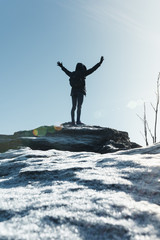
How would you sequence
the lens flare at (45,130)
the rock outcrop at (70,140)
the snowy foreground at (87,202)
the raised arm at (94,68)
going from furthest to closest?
the raised arm at (94,68) < the lens flare at (45,130) < the rock outcrop at (70,140) < the snowy foreground at (87,202)

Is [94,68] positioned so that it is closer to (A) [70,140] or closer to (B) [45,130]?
(B) [45,130]

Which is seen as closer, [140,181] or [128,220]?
[128,220]

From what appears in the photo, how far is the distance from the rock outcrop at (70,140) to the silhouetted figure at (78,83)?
1.81 meters

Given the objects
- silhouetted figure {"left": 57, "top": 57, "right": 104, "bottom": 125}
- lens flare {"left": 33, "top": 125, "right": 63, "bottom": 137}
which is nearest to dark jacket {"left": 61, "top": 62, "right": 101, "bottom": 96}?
silhouetted figure {"left": 57, "top": 57, "right": 104, "bottom": 125}

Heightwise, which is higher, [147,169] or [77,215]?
[147,169]

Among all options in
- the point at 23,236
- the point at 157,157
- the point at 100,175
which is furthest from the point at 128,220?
the point at 157,157

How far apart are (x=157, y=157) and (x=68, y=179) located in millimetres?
1050

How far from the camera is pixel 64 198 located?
171 centimetres

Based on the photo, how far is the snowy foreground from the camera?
126 centimetres

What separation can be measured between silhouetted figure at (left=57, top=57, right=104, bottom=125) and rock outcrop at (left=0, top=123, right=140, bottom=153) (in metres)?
1.81

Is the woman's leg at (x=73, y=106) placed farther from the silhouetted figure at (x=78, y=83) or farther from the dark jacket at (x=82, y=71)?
the dark jacket at (x=82, y=71)

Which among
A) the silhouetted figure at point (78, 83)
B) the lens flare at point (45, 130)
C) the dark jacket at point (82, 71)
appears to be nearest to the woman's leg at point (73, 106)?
the silhouetted figure at point (78, 83)

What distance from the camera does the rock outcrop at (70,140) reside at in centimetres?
679

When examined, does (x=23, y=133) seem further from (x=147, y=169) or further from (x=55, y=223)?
(x=55, y=223)
